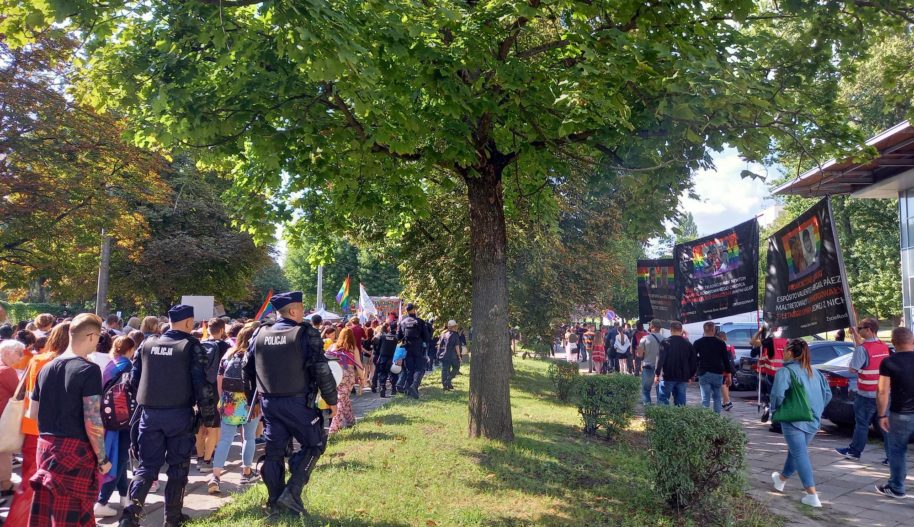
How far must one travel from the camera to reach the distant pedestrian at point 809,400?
6699mm

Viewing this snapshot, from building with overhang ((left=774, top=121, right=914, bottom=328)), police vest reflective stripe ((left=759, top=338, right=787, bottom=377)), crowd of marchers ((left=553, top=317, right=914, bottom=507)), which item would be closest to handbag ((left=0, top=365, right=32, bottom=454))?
crowd of marchers ((left=553, top=317, right=914, bottom=507))

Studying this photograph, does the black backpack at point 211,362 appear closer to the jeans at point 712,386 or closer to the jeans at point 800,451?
the jeans at point 800,451

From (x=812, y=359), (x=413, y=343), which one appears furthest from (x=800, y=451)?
(x=413, y=343)

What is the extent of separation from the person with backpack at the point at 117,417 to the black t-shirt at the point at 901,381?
7.98 meters

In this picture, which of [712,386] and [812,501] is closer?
[812,501]

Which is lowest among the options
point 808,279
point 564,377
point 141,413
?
point 564,377

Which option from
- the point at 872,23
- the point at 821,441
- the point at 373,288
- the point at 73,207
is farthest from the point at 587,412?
the point at 373,288

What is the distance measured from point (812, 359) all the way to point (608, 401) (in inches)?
271

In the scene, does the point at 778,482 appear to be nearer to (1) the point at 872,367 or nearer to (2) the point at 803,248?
(1) the point at 872,367

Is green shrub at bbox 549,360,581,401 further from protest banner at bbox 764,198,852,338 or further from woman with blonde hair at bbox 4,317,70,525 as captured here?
woman with blonde hair at bbox 4,317,70,525

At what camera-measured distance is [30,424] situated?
18.5 feet

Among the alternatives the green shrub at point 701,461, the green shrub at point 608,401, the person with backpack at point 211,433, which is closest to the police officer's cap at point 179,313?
the person with backpack at point 211,433

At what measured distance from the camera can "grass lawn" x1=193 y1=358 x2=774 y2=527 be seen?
5727 millimetres

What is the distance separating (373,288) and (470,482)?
58.5m
